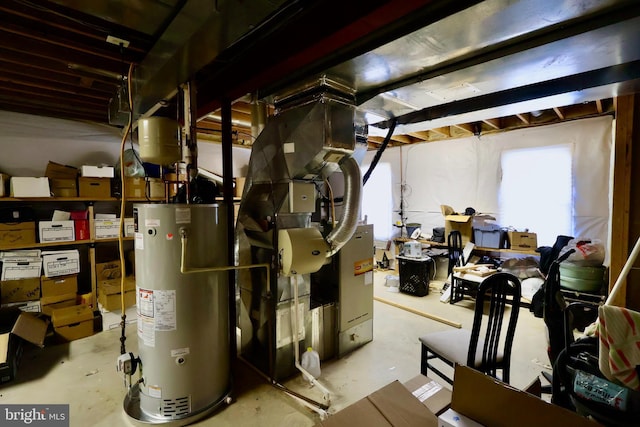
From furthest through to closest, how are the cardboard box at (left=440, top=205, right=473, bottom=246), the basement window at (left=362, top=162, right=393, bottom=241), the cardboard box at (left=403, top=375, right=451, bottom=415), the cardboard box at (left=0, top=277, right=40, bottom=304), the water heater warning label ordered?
the basement window at (left=362, top=162, right=393, bottom=241) → the cardboard box at (left=440, top=205, right=473, bottom=246) → the cardboard box at (left=0, top=277, right=40, bottom=304) → the water heater warning label → the cardboard box at (left=403, top=375, right=451, bottom=415)

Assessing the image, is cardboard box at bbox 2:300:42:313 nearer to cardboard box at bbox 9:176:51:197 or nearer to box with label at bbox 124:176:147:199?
cardboard box at bbox 9:176:51:197

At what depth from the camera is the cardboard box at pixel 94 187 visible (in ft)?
10.9

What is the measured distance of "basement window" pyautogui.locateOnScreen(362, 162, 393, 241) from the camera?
6.23 meters

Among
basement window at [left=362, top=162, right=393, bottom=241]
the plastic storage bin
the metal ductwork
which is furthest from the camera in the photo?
basement window at [left=362, top=162, right=393, bottom=241]

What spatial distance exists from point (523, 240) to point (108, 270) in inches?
220

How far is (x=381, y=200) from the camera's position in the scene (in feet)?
20.9

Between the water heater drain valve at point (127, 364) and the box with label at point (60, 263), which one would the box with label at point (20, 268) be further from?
the water heater drain valve at point (127, 364)

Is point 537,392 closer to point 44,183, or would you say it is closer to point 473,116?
point 473,116

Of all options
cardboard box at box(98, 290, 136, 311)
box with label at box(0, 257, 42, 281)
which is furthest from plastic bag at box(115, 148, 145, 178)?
cardboard box at box(98, 290, 136, 311)

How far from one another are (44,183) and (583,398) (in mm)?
4517

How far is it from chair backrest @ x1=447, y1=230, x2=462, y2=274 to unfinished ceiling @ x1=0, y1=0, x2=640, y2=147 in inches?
91.7

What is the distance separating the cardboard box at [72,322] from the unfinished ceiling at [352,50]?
212 centimetres

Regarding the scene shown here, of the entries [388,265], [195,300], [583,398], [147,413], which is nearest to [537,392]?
[583,398]

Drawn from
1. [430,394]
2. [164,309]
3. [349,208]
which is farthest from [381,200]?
[164,309]
